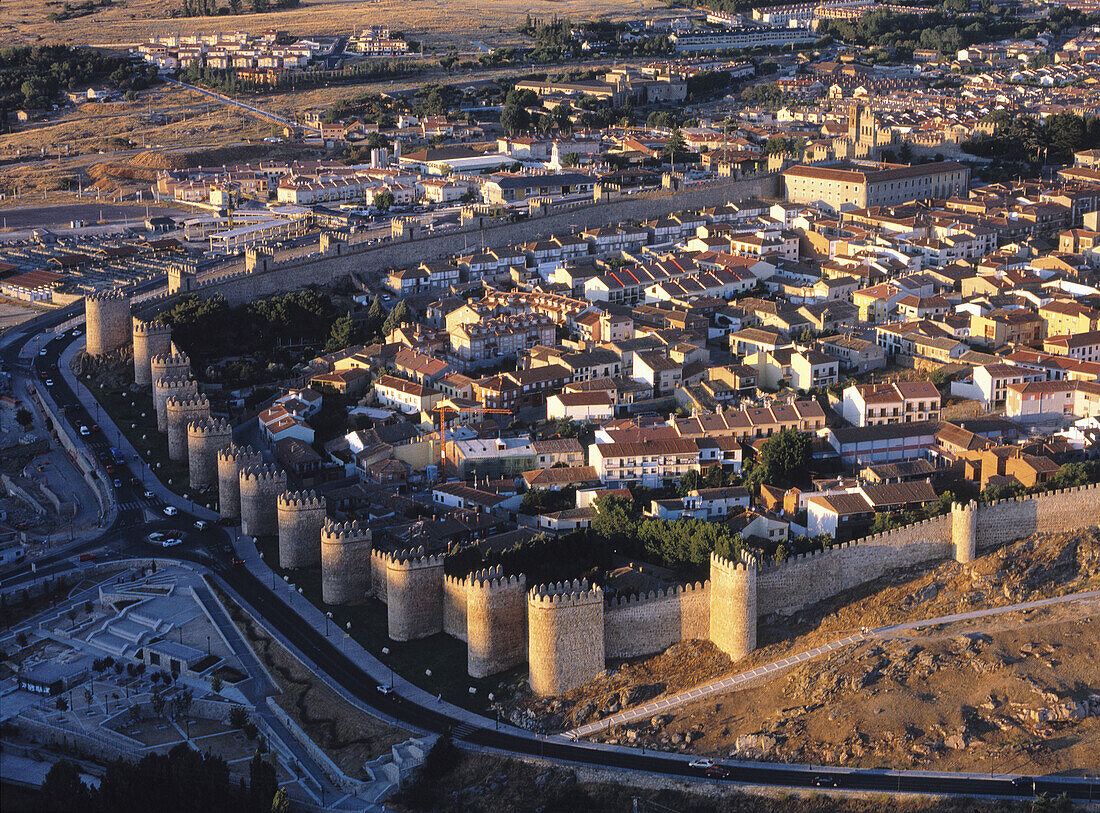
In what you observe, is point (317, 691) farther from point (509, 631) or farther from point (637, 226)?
point (637, 226)

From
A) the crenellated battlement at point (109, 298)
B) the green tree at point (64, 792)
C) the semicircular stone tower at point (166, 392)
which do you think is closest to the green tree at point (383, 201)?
the crenellated battlement at point (109, 298)

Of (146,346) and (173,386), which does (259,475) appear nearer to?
(173,386)

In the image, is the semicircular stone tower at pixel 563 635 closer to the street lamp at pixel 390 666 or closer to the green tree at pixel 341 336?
the street lamp at pixel 390 666

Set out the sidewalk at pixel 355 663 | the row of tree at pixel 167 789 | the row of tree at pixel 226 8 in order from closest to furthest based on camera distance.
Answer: the row of tree at pixel 167 789
the sidewalk at pixel 355 663
the row of tree at pixel 226 8

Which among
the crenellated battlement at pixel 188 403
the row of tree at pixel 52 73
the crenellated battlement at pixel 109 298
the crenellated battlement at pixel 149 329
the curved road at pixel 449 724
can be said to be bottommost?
the curved road at pixel 449 724

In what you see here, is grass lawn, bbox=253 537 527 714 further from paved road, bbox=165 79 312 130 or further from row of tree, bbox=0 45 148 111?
row of tree, bbox=0 45 148 111

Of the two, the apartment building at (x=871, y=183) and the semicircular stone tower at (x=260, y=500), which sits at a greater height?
the apartment building at (x=871, y=183)

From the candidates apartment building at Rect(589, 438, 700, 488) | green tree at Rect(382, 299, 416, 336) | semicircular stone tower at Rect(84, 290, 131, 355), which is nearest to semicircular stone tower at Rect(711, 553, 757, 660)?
apartment building at Rect(589, 438, 700, 488)
